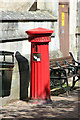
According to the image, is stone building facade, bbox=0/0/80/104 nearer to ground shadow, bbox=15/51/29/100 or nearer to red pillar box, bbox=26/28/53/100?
ground shadow, bbox=15/51/29/100

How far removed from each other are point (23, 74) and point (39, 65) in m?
0.60

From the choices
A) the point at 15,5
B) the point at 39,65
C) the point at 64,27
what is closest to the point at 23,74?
the point at 39,65

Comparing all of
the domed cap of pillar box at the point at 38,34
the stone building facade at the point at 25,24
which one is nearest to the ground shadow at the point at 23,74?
the stone building facade at the point at 25,24

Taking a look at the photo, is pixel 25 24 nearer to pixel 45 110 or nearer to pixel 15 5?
pixel 15 5

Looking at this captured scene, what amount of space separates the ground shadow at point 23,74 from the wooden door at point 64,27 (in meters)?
3.62

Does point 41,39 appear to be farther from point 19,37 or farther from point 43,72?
point 19,37

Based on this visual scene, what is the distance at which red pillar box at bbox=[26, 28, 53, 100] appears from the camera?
26.7ft

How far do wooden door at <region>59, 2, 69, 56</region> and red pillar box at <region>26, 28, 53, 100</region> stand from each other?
13.1 ft

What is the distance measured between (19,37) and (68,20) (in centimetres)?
394

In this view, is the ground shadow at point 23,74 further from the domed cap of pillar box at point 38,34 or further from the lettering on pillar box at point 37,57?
the domed cap of pillar box at point 38,34

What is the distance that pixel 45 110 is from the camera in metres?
7.61

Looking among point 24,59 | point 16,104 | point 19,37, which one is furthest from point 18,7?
point 16,104

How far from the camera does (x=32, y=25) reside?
10047 mm

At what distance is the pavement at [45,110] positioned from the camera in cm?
697
